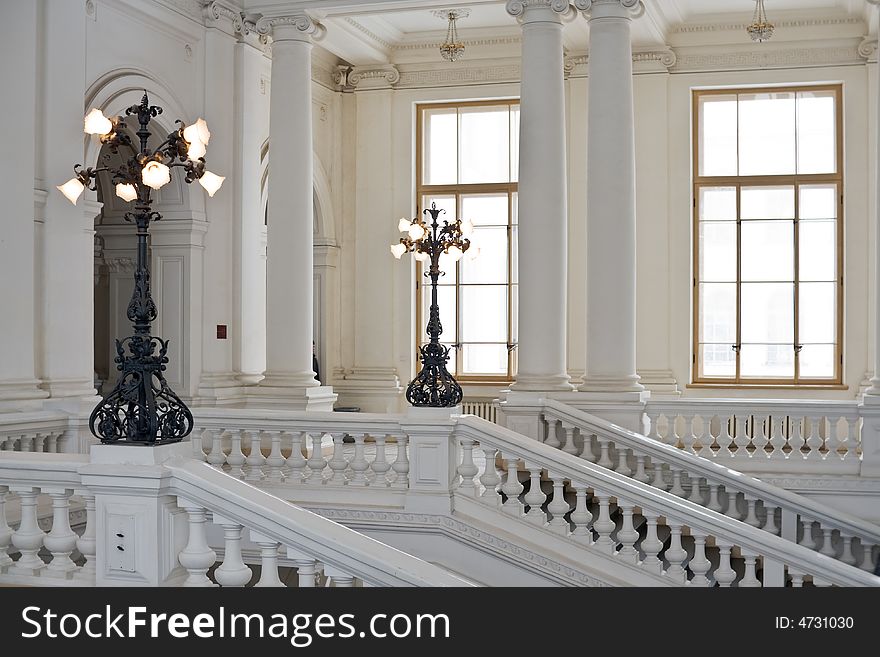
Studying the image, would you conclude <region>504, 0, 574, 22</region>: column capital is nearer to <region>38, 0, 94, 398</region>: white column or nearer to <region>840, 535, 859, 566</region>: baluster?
<region>38, 0, 94, 398</region>: white column

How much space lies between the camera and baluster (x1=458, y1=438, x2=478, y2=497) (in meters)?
8.48

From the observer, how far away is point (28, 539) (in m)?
5.36

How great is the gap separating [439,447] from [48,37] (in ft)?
16.5

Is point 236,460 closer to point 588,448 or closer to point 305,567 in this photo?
point 588,448

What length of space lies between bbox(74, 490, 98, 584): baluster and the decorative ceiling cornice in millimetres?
11477

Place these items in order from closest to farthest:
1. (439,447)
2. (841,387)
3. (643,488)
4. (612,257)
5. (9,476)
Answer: (9,476) < (643,488) < (439,447) < (612,257) < (841,387)

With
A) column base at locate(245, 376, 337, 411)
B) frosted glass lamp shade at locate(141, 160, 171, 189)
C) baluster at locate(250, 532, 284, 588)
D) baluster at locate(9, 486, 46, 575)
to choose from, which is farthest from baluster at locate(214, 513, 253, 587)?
column base at locate(245, 376, 337, 411)

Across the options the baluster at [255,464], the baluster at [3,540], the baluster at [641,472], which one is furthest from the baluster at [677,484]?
the baluster at [3,540]
